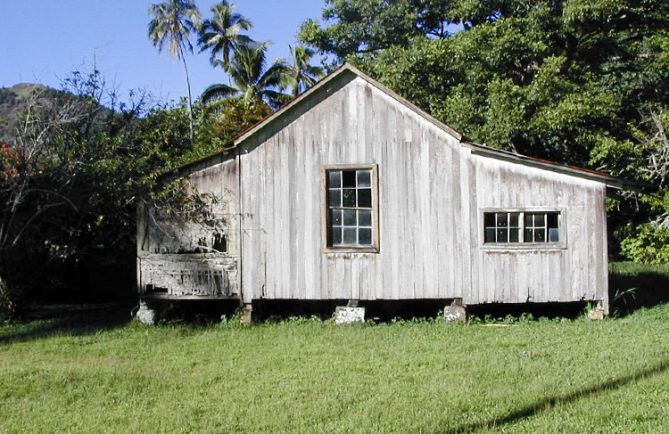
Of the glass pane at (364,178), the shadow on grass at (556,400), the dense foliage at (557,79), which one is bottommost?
the shadow on grass at (556,400)

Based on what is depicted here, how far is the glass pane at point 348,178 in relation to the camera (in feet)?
46.7

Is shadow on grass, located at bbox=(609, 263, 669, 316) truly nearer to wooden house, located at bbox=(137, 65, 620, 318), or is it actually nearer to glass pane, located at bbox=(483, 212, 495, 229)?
wooden house, located at bbox=(137, 65, 620, 318)

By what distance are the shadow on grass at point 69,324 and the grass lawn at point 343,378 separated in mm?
108

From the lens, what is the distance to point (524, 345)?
11336 millimetres

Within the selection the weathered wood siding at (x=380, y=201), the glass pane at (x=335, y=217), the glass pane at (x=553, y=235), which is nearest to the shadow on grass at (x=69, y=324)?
the weathered wood siding at (x=380, y=201)

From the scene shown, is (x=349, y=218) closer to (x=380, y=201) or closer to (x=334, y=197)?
(x=334, y=197)

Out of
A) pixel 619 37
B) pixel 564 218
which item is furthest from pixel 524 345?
pixel 619 37

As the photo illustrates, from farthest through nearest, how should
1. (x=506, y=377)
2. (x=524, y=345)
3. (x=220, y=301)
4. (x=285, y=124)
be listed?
(x=220, y=301) < (x=285, y=124) < (x=524, y=345) < (x=506, y=377)

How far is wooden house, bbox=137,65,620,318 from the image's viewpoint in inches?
539

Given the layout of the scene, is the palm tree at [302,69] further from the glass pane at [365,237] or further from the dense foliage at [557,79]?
the glass pane at [365,237]

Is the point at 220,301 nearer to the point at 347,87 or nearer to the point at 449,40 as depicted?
the point at 347,87

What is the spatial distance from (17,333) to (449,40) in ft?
49.1

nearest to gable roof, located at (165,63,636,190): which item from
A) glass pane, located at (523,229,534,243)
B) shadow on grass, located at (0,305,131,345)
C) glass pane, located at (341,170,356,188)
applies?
glass pane, located at (523,229,534,243)

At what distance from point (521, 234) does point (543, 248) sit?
488 mm
